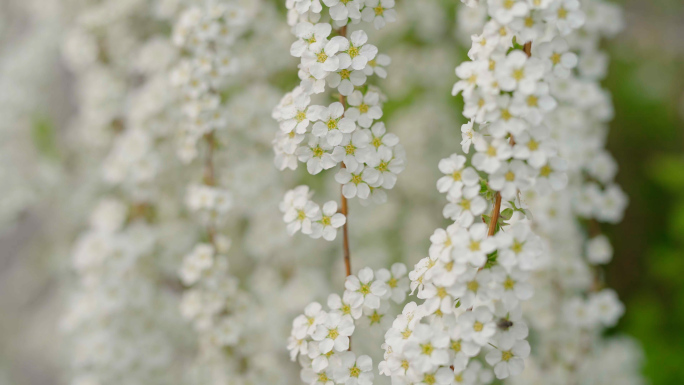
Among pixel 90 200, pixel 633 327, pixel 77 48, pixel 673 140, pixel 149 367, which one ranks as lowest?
pixel 149 367

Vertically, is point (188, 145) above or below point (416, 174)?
below

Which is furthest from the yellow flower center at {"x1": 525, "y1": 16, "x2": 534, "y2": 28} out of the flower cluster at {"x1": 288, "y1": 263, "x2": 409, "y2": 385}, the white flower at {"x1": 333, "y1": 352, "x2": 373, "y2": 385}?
the white flower at {"x1": 333, "y1": 352, "x2": 373, "y2": 385}

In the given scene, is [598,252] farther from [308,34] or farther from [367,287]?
[308,34]

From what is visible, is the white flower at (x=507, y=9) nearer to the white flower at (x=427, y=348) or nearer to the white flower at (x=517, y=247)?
the white flower at (x=517, y=247)

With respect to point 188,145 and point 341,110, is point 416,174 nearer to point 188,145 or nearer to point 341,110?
point 188,145

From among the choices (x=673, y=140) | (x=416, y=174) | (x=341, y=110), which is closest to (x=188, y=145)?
(x=341, y=110)

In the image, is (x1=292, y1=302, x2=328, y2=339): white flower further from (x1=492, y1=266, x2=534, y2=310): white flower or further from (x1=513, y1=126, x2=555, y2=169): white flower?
(x1=513, y1=126, x2=555, y2=169): white flower
